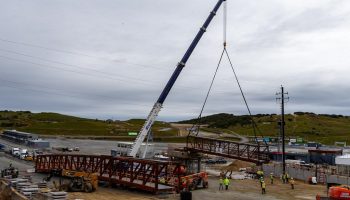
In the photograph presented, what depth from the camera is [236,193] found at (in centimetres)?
3975

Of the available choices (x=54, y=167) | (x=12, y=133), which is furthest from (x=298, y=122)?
(x=54, y=167)

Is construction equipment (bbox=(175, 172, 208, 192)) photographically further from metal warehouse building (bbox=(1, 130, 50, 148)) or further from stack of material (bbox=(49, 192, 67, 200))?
metal warehouse building (bbox=(1, 130, 50, 148))

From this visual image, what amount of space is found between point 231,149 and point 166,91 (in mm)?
12456

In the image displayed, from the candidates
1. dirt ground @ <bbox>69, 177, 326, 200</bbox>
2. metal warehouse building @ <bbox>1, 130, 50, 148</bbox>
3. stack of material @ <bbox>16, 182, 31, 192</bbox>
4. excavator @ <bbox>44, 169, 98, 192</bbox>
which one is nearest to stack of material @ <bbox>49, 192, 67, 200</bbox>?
dirt ground @ <bbox>69, 177, 326, 200</bbox>

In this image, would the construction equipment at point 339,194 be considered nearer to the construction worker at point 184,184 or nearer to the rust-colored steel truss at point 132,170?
the construction worker at point 184,184

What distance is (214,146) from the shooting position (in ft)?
177

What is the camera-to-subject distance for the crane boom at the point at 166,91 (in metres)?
45.3

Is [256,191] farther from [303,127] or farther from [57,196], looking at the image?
[303,127]

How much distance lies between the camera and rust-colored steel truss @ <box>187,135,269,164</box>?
163ft

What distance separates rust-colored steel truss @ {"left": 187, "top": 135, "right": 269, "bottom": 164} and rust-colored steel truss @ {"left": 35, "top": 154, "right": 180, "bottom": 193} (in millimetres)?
11839

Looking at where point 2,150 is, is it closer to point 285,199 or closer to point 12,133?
point 12,133

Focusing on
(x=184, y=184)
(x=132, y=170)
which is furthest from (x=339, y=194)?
(x=132, y=170)

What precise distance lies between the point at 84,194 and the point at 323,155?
52.2m

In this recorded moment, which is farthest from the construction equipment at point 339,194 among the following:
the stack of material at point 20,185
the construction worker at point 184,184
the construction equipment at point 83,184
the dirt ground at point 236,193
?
the stack of material at point 20,185
